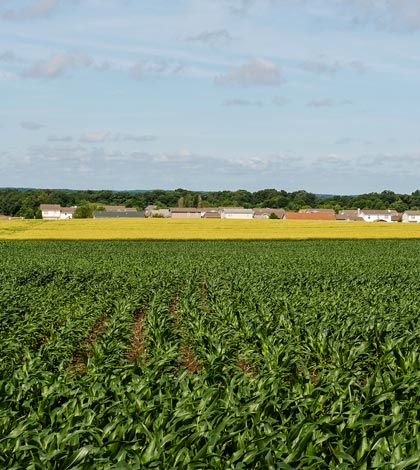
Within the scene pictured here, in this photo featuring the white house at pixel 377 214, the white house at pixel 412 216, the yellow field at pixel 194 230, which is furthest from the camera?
the white house at pixel 377 214

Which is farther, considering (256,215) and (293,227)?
(256,215)

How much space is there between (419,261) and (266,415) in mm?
29383

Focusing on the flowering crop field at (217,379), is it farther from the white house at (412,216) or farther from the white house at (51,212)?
the white house at (51,212)

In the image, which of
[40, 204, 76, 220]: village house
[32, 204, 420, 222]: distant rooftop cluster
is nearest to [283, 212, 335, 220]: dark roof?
[32, 204, 420, 222]: distant rooftop cluster

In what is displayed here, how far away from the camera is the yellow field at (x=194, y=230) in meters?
55.5

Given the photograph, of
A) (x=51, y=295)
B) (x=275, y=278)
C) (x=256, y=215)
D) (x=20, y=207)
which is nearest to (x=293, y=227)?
(x=275, y=278)

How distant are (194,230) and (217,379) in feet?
175

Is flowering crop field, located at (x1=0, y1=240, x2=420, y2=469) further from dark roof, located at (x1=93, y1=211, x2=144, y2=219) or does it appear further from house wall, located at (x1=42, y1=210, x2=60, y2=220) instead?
house wall, located at (x1=42, y1=210, x2=60, y2=220)

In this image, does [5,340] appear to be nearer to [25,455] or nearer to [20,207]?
[25,455]

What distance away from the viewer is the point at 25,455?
4.99 m

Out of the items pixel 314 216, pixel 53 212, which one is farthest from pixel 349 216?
pixel 53 212

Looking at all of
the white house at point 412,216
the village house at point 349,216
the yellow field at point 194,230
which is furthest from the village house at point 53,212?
the yellow field at point 194,230

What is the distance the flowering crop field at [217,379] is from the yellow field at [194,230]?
33233 millimetres

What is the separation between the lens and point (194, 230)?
204 feet
